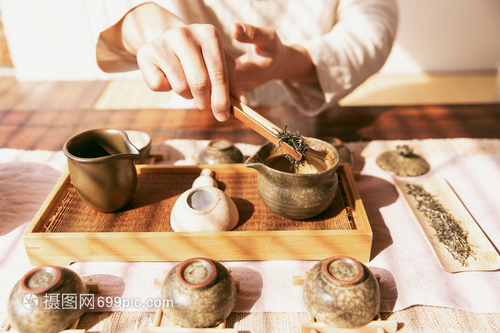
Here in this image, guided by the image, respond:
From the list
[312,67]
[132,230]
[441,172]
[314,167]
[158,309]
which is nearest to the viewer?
[158,309]

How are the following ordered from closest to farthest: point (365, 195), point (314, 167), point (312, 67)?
point (314, 167), point (365, 195), point (312, 67)

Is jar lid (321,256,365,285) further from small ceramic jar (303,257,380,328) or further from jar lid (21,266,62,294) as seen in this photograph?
jar lid (21,266,62,294)

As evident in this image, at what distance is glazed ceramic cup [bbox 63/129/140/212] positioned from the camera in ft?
3.33

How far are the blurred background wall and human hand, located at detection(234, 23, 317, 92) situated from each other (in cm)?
267

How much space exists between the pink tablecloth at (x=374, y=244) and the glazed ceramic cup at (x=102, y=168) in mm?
179

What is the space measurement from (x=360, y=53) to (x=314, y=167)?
0.74m

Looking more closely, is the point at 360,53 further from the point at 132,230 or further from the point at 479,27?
the point at 479,27

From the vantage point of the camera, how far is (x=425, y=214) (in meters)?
1.21

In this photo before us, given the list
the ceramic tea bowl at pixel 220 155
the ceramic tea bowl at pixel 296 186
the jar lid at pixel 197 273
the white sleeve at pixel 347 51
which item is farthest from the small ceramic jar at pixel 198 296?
the white sleeve at pixel 347 51

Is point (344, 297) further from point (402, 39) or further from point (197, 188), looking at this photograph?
point (402, 39)

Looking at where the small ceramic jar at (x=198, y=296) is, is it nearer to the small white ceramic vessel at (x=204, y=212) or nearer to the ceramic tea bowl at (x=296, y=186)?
the small white ceramic vessel at (x=204, y=212)

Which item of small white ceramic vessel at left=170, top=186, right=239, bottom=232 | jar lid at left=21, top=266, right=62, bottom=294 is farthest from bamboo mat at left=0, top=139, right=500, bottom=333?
small white ceramic vessel at left=170, top=186, right=239, bottom=232

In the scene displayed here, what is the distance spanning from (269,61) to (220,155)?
0.41 meters

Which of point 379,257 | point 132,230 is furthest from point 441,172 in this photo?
point 132,230
